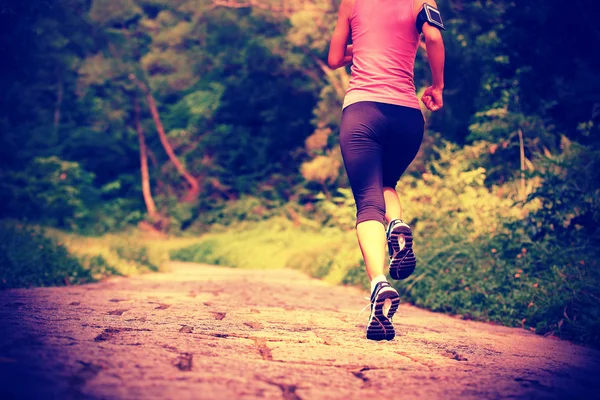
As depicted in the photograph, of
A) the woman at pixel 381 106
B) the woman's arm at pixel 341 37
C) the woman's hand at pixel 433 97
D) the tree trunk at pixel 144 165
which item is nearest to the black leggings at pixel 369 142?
the woman at pixel 381 106

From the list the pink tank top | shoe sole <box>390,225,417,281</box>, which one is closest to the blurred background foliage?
shoe sole <box>390,225,417,281</box>

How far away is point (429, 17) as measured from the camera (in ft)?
11.5

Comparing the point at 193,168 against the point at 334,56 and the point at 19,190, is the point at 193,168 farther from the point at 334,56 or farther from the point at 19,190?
the point at 334,56

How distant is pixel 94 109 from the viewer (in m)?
33.0

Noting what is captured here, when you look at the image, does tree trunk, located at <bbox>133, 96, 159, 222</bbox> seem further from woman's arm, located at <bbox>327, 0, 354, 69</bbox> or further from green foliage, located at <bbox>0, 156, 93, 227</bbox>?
woman's arm, located at <bbox>327, 0, 354, 69</bbox>

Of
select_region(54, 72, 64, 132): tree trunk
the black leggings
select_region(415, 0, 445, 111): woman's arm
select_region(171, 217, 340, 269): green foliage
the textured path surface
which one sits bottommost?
select_region(171, 217, 340, 269): green foliage

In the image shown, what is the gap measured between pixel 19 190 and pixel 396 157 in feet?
65.4

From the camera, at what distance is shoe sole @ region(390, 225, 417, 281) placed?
3.48 m

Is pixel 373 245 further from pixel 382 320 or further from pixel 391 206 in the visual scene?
pixel 391 206

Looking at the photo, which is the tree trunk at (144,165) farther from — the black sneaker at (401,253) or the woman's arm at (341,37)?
the black sneaker at (401,253)

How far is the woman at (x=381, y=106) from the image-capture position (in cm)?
348

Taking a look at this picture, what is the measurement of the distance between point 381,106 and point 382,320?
1.20m

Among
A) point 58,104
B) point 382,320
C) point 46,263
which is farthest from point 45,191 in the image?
point 382,320

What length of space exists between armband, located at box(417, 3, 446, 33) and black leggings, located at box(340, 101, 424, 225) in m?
0.50
